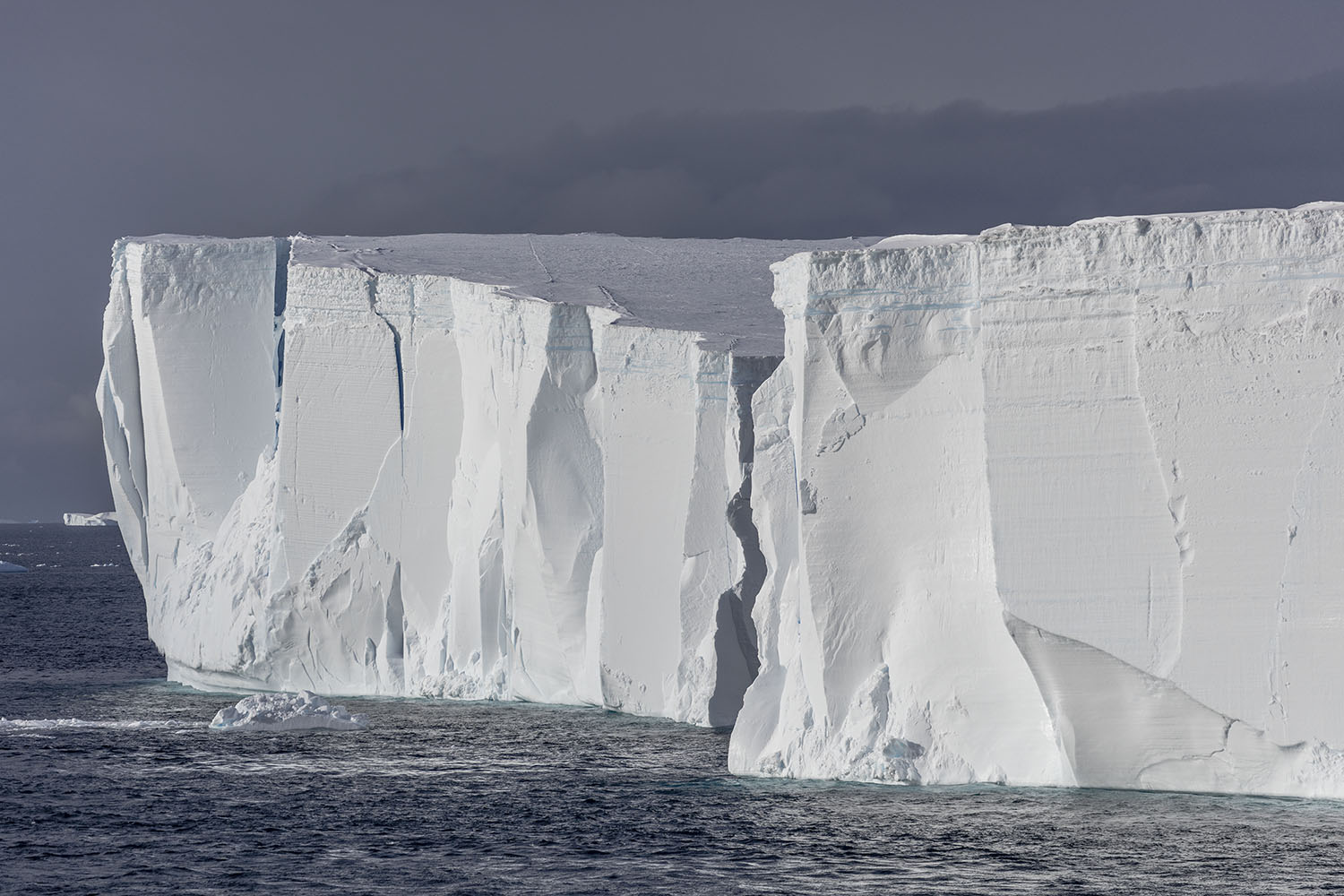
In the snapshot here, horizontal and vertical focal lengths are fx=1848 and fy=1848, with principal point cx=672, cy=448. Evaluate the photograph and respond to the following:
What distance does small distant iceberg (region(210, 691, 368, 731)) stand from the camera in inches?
808

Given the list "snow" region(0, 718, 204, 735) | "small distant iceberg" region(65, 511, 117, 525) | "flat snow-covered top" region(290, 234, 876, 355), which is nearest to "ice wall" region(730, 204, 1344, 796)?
"flat snow-covered top" region(290, 234, 876, 355)

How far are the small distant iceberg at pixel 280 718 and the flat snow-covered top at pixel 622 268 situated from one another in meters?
5.45

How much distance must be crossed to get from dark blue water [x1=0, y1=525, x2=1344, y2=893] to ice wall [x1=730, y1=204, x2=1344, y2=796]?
53 centimetres

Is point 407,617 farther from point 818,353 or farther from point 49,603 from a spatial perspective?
point 49,603

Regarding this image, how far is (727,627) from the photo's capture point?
19.5m

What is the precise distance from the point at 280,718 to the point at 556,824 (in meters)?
6.98

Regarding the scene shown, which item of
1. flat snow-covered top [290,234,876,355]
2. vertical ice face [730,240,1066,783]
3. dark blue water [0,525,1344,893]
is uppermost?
flat snow-covered top [290,234,876,355]

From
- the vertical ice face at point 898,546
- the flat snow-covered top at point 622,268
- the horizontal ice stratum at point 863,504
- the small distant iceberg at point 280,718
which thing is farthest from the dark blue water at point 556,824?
the flat snow-covered top at point 622,268

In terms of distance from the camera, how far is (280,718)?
20578 millimetres

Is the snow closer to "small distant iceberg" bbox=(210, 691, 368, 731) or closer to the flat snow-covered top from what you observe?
"small distant iceberg" bbox=(210, 691, 368, 731)

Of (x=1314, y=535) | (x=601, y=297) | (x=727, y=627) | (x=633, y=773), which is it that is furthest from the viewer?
(x=601, y=297)

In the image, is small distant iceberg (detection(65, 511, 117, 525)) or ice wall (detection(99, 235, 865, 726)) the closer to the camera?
ice wall (detection(99, 235, 865, 726))

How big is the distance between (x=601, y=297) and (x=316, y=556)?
16.0 ft

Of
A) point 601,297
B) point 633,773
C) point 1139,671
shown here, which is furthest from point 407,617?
point 1139,671
